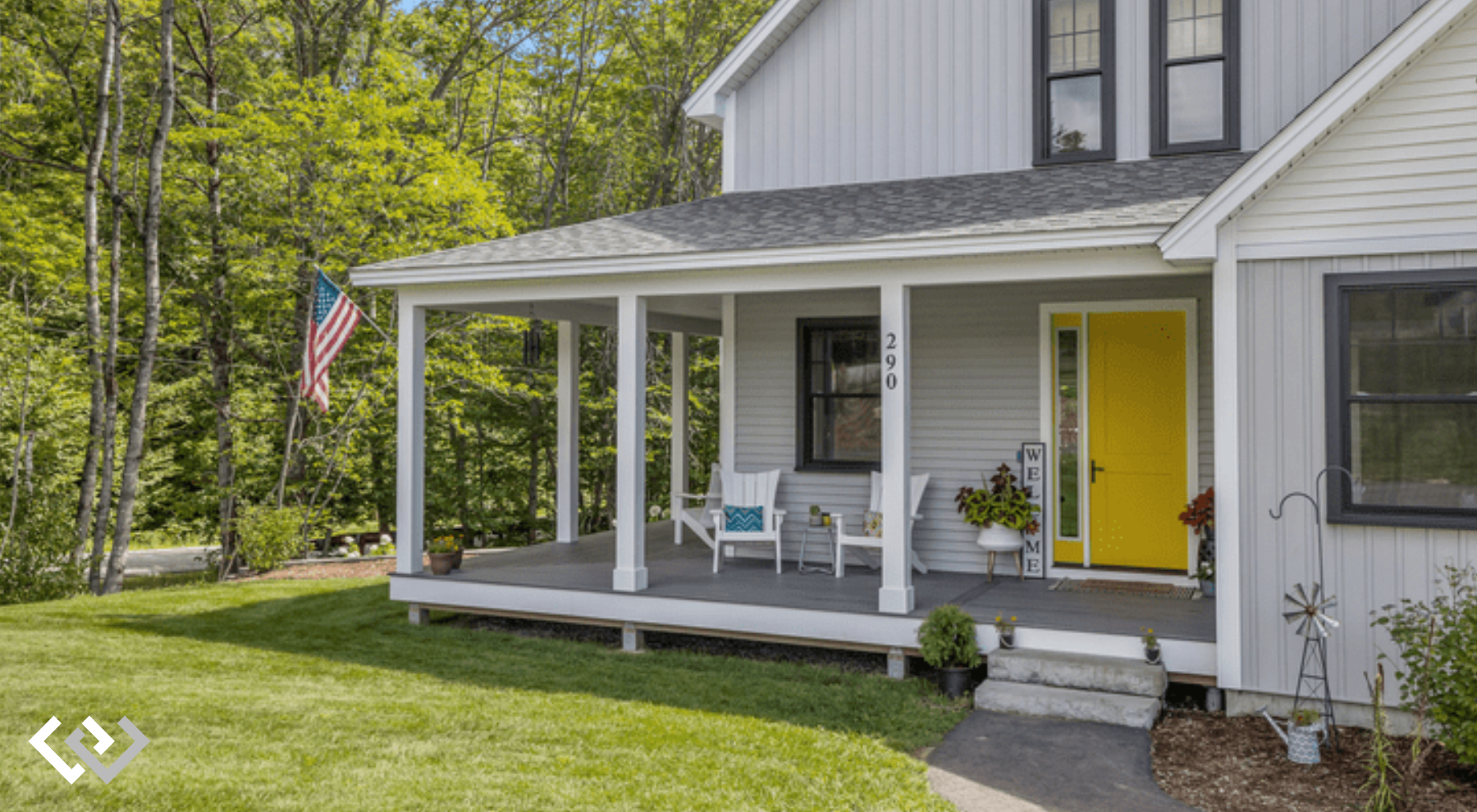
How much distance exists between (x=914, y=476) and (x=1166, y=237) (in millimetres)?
3304

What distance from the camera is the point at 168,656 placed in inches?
294

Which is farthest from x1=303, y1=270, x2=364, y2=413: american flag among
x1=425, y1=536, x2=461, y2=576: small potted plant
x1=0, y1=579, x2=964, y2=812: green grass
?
x1=0, y1=579, x2=964, y2=812: green grass

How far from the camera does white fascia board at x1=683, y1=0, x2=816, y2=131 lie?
9406 millimetres

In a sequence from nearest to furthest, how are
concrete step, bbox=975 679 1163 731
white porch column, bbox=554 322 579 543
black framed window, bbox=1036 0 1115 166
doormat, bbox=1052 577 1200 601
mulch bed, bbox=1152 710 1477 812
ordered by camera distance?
1. mulch bed, bbox=1152 710 1477 812
2. concrete step, bbox=975 679 1163 731
3. doormat, bbox=1052 577 1200 601
4. black framed window, bbox=1036 0 1115 166
5. white porch column, bbox=554 322 579 543

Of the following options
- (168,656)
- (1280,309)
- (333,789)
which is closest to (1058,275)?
(1280,309)

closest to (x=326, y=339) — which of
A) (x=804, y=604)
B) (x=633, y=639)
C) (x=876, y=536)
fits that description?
(x=633, y=639)

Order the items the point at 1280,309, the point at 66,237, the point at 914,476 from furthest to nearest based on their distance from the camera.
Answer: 1. the point at 66,237
2. the point at 914,476
3. the point at 1280,309

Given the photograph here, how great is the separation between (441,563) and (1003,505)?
464 cm

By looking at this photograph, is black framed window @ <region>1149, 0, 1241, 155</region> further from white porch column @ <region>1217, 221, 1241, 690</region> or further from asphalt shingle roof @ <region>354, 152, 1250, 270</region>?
white porch column @ <region>1217, 221, 1241, 690</region>

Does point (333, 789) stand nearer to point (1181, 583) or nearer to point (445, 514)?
point (1181, 583)

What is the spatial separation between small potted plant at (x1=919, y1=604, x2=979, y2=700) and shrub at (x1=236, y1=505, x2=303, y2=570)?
9696 mm

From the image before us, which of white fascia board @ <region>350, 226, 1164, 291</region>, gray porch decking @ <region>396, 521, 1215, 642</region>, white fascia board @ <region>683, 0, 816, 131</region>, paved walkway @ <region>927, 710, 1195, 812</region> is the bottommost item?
paved walkway @ <region>927, 710, 1195, 812</region>

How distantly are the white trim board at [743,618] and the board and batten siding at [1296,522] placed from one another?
1.51 ft

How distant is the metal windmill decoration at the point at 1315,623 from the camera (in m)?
5.25
